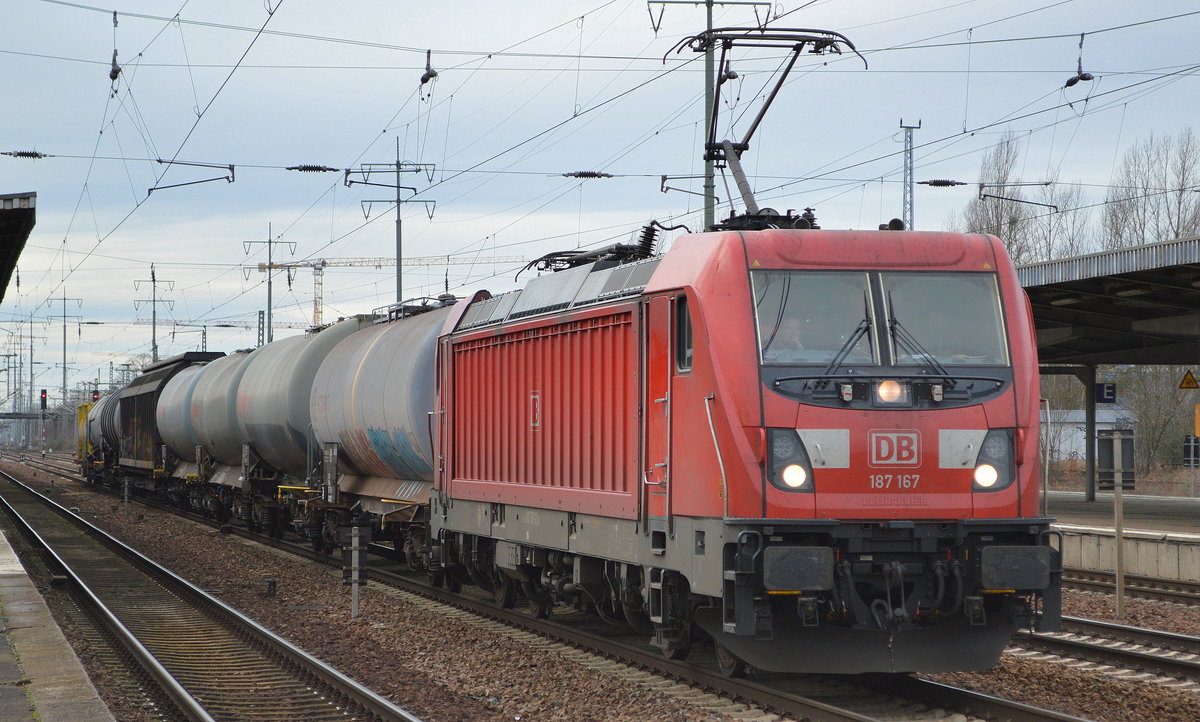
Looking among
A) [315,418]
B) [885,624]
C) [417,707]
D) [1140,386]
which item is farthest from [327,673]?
[1140,386]

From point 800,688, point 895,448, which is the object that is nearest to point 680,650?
point 800,688

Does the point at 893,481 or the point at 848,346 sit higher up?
the point at 848,346

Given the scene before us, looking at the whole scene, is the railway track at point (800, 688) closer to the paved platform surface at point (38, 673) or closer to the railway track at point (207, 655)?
the railway track at point (207, 655)

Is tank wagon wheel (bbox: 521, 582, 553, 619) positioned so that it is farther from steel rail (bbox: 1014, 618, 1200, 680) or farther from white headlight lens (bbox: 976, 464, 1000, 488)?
white headlight lens (bbox: 976, 464, 1000, 488)

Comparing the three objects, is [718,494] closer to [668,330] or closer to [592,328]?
[668,330]

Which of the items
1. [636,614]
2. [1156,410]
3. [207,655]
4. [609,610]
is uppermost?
[1156,410]

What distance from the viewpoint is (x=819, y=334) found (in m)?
9.36

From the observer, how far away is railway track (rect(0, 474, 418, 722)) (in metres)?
10.4

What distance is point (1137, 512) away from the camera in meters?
29.8

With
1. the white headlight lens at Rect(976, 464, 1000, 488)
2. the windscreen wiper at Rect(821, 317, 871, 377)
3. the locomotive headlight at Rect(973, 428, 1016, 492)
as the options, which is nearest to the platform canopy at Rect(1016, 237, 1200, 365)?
the locomotive headlight at Rect(973, 428, 1016, 492)

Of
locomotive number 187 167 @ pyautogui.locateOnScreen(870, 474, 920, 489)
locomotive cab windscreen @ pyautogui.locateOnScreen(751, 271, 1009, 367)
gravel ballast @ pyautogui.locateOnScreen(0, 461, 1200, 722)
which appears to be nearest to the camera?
locomotive number 187 167 @ pyautogui.locateOnScreen(870, 474, 920, 489)

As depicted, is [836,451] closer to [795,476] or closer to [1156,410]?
[795,476]

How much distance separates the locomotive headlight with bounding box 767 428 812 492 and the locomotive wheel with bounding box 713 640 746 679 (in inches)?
75.1

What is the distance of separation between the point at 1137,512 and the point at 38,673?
25949 millimetres
